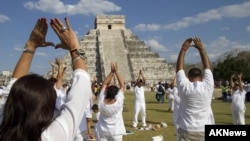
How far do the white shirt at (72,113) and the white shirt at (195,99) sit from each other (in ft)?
10.3

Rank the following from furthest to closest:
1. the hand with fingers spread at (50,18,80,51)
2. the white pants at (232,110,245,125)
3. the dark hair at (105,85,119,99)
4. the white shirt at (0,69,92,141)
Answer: the white pants at (232,110,245,125)
the dark hair at (105,85,119,99)
the hand with fingers spread at (50,18,80,51)
the white shirt at (0,69,92,141)

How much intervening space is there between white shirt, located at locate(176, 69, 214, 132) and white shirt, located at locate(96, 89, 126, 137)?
166 cm

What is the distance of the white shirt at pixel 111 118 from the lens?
6.97 m

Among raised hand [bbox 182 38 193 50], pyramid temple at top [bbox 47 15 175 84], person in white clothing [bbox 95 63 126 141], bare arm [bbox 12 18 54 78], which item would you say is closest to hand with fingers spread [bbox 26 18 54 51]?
bare arm [bbox 12 18 54 78]

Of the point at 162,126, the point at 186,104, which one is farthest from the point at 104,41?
the point at 186,104

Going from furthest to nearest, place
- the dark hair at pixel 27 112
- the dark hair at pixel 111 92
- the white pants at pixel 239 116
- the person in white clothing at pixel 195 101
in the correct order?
the white pants at pixel 239 116 < the dark hair at pixel 111 92 < the person in white clothing at pixel 195 101 < the dark hair at pixel 27 112

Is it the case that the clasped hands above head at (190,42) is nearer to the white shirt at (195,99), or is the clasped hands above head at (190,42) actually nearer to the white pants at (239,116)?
the white shirt at (195,99)

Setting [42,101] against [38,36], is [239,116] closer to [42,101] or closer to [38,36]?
[38,36]

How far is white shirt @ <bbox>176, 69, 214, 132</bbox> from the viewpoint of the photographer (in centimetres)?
557

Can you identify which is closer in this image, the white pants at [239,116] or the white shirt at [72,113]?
the white shirt at [72,113]

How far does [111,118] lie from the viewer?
7.07m

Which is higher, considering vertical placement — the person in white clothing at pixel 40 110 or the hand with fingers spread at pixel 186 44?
the hand with fingers spread at pixel 186 44

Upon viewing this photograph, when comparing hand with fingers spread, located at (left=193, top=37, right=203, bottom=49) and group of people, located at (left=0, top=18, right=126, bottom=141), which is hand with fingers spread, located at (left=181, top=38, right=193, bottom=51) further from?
group of people, located at (left=0, top=18, right=126, bottom=141)

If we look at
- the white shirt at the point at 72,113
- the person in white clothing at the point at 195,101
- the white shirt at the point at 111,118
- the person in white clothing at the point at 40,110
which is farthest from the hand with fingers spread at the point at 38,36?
the white shirt at the point at 111,118
